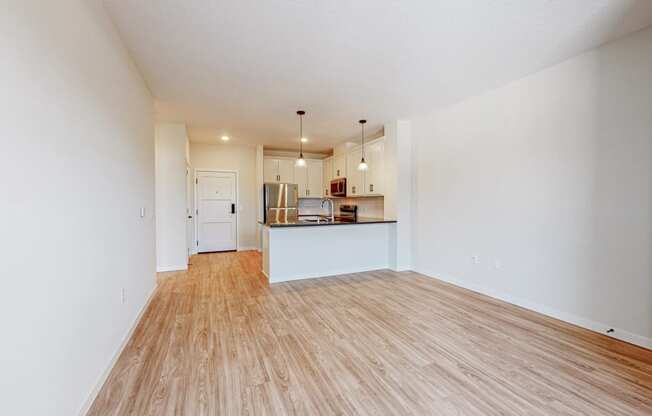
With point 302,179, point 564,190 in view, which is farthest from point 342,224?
point 302,179

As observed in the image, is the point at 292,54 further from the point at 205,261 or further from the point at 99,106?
the point at 205,261

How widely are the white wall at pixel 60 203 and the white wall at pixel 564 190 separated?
402 cm

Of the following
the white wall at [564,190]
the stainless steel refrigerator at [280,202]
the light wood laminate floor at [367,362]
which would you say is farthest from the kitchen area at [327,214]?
the white wall at [564,190]

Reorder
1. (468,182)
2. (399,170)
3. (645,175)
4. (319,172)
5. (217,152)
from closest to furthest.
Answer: (645,175) < (468,182) < (399,170) < (217,152) < (319,172)

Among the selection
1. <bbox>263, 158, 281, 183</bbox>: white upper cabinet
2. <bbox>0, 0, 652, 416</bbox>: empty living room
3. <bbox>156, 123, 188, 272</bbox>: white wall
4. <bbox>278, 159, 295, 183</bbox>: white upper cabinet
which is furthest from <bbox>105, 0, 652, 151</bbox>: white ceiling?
<bbox>278, 159, 295, 183</bbox>: white upper cabinet

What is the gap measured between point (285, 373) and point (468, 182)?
333cm

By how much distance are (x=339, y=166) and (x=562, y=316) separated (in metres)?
4.95

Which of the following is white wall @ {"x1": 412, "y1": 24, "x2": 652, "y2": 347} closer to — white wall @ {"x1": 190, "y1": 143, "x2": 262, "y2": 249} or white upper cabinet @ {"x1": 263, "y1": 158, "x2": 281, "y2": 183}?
white upper cabinet @ {"x1": 263, "y1": 158, "x2": 281, "y2": 183}

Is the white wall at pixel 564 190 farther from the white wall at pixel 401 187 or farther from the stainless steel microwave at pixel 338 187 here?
the stainless steel microwave at pixel 338 187

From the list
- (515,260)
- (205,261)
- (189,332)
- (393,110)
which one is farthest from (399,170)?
(205,261)

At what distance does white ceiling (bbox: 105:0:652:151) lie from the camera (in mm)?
2033

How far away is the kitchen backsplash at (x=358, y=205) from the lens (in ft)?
19.2

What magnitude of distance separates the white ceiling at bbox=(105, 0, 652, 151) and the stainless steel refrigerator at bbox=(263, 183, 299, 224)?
2.85m

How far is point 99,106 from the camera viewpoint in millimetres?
1930
